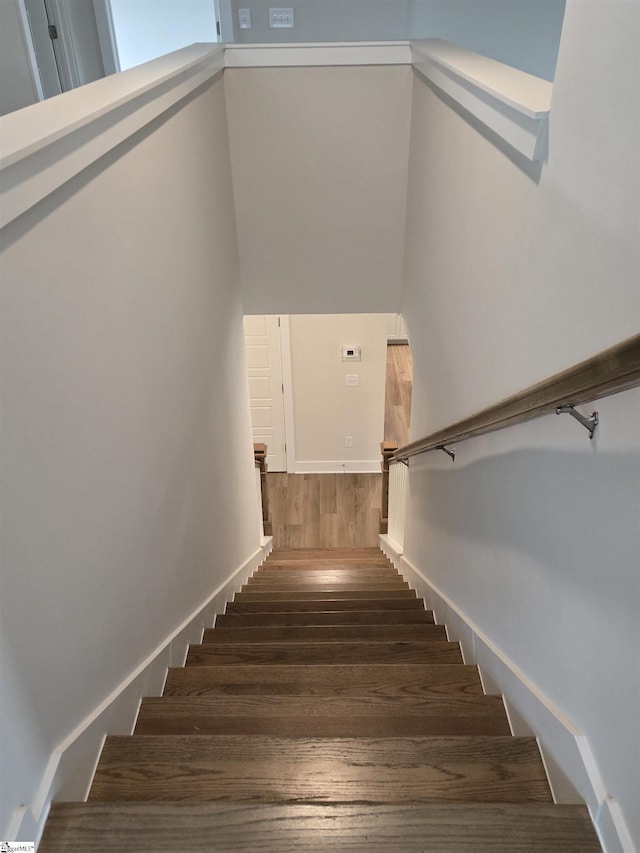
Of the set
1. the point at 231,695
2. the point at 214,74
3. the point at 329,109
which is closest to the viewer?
the point at 231,695

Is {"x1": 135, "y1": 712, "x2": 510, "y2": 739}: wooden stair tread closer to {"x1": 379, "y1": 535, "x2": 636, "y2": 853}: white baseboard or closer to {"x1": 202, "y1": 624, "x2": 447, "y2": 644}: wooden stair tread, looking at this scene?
{"x1": 379, "y1": 535, "x2": 636, "y2": 853}: white baseboard

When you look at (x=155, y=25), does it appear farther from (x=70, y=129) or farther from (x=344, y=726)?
(x=344, y=726)

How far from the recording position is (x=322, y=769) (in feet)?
4.17

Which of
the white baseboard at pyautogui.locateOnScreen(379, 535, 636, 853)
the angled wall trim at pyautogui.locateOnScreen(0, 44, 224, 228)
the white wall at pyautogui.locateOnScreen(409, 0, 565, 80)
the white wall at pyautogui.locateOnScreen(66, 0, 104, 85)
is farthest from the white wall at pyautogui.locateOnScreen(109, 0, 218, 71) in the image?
the white baseboard at pyautogui.locateOnScreen(379, 535, 636, 853)

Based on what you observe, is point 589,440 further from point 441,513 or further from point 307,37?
point 307,37

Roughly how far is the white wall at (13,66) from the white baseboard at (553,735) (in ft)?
9.31

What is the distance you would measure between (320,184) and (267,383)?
2.65m

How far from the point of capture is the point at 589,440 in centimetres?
109

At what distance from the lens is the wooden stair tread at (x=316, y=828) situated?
105cm

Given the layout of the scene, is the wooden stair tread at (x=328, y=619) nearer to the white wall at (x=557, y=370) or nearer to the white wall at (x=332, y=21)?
the white wall at (x=557, y=370)

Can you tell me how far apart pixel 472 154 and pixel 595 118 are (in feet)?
3.06

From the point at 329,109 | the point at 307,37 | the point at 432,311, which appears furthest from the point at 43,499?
the point at 307,37

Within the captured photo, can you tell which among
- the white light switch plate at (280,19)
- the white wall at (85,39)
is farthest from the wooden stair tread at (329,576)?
the white light switch plate at (280,19)

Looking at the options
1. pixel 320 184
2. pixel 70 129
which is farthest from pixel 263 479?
pixel 70 129
